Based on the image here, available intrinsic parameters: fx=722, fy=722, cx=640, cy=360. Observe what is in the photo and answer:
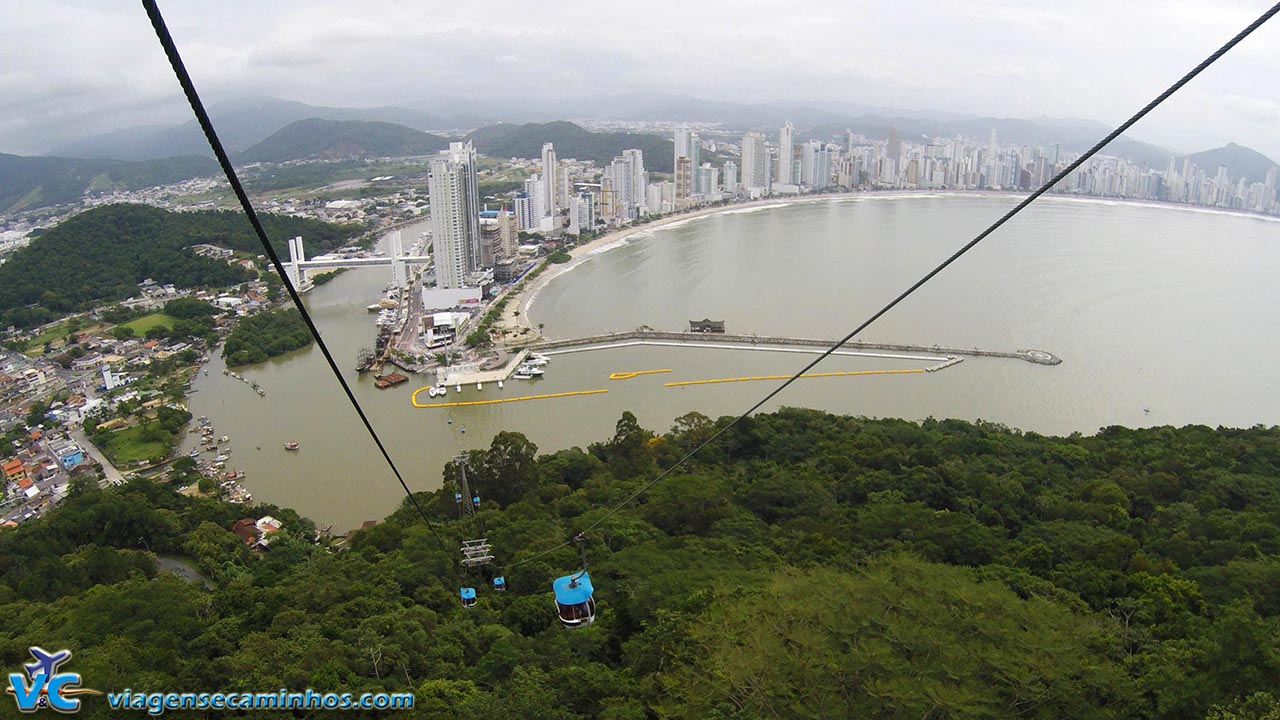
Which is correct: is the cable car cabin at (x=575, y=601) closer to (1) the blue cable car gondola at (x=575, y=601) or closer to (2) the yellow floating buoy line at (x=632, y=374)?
(1) the blue cable car gondola at (x=575, y=601)

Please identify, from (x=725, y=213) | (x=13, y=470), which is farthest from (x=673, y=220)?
(x=13, y=470)

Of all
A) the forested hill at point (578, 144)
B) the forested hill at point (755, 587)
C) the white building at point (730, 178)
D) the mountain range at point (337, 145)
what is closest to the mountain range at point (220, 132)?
the mountain range at point (337, 145)

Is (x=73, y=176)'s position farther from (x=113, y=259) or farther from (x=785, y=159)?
(x=785, y=159)

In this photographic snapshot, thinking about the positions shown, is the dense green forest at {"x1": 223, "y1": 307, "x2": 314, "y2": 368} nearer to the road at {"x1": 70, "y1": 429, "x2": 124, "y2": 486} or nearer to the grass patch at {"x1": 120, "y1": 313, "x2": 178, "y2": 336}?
the grass patch at {"x1": 120, "y1": 313, "x2": 178, "y2": 336}

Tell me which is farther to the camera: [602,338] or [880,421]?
[602,338]

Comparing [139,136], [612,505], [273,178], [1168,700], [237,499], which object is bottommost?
[237,499]

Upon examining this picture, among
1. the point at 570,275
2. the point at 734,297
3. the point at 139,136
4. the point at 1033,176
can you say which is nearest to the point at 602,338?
the point at 734,297

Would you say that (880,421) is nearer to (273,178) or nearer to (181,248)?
(181,248)
